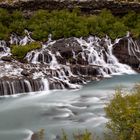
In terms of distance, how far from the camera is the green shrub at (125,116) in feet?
51.5

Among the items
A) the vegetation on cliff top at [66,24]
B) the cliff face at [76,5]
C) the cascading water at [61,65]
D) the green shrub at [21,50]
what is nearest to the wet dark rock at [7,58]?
the cascading water at [61,65]

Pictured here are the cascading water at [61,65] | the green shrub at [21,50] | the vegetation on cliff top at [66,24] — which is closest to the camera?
the cascading water at [61,65]

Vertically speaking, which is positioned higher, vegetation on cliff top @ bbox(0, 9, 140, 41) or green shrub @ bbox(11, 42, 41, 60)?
vegetation on cliff top @ bbox(0, 9, 140, 41)

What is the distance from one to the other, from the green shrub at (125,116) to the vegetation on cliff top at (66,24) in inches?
1011

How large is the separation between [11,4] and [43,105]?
72.5 feet

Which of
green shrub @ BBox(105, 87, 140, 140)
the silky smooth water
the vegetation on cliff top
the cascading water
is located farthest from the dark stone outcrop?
green shrub @ BBox(105, 87, 140, 140)

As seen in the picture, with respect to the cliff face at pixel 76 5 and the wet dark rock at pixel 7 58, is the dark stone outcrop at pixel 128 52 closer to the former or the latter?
the cliff face at pixel 76 5

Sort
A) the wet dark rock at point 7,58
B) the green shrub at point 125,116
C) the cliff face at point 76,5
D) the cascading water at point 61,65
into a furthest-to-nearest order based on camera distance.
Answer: the cliff face at point 76,5
the wet dark rock at point 7,58
the cascading water at point 61,65
the green shrub at point 125,116

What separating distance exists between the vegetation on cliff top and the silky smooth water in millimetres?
9531

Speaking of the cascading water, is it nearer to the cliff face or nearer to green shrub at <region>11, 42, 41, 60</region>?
green shrub at <region>11, 42, 41, 60</region>

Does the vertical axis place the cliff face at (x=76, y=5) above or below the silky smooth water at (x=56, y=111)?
above

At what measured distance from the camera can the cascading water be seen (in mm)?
32656

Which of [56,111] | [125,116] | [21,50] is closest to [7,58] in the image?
[21,50]

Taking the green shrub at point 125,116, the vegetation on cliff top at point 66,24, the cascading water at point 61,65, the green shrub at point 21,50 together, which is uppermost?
the vegetation on cliff top at point 66,24
